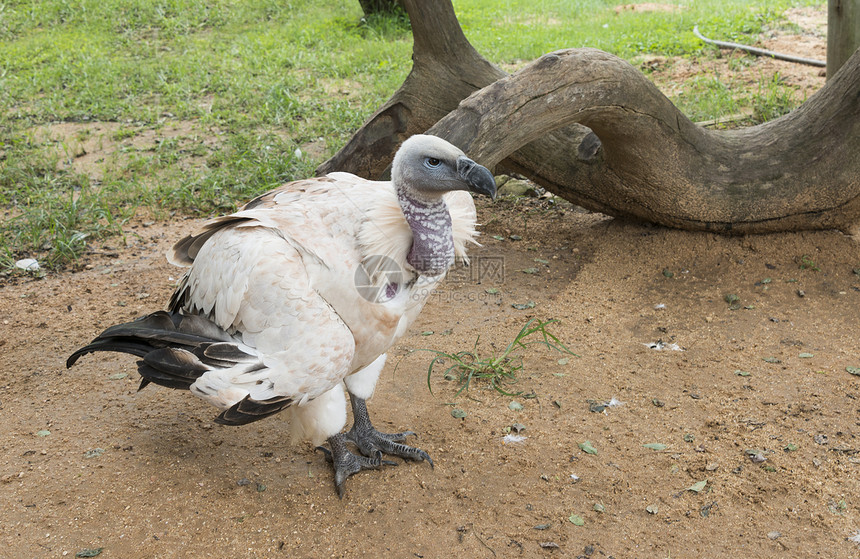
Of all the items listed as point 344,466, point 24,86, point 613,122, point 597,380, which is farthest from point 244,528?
point 24,86

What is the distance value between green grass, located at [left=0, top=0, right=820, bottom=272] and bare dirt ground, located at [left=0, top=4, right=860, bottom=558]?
136cm

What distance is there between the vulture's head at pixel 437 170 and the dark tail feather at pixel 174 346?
2.96 ft

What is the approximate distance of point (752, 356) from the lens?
373 centimetres

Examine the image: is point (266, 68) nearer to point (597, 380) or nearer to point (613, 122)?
point (613, 122)

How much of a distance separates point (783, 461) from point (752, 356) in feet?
2.84

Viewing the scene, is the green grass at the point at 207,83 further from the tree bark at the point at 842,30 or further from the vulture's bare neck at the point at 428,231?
the vulture's bare neck at the point at 428,231

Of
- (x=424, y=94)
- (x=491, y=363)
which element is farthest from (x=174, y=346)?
(x=424, y=94)

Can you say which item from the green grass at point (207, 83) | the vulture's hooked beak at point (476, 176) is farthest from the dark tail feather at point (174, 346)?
the green grass at point (207, 83)

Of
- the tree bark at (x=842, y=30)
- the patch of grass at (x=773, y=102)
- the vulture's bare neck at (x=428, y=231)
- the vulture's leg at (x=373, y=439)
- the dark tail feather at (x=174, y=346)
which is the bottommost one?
the vulture's leg at (x=373, y=439)

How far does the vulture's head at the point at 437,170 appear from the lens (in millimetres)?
2576

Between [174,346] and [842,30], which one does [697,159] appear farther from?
[174,346]

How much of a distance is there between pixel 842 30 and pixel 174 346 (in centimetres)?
531

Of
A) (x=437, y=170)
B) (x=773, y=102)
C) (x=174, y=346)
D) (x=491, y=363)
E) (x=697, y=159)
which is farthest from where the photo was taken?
(x=773, y=102)

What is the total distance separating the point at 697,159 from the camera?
4.44 metres
